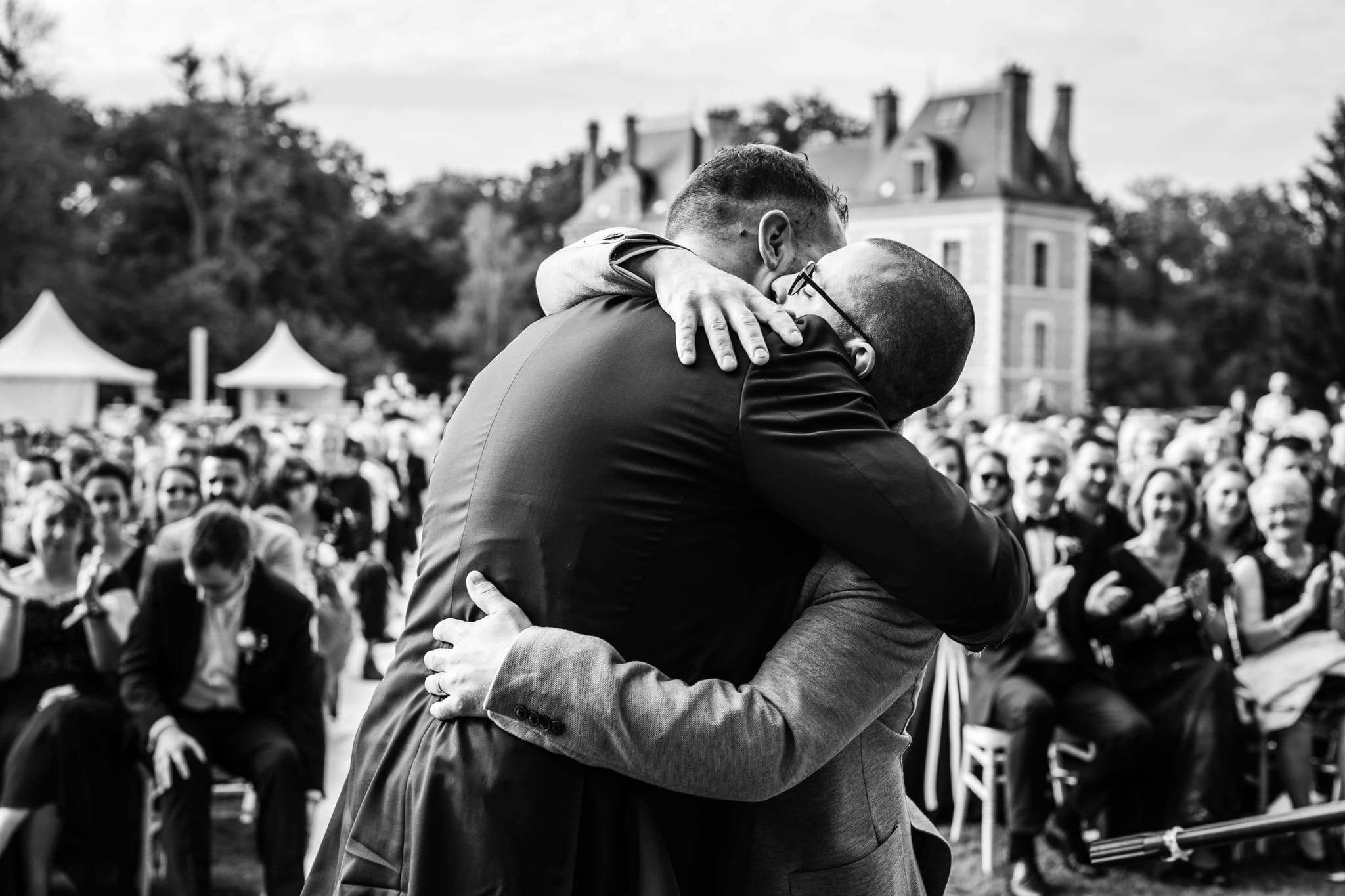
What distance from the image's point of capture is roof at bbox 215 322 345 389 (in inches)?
1417

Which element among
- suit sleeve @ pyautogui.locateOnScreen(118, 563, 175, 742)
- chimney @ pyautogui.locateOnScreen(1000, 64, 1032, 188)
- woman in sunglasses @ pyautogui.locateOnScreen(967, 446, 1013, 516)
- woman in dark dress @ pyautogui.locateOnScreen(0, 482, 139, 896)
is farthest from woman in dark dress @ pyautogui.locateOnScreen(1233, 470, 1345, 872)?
chimney @ pyautogui.locateOnScreen(1000, 64, 1032, 188)

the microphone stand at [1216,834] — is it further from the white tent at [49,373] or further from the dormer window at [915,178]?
the dormer window at [915,178]

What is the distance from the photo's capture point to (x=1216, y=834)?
2283mm

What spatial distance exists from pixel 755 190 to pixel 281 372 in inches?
1431

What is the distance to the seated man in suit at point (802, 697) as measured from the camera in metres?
1.69

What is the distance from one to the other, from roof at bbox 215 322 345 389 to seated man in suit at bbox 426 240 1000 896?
35.4 metres

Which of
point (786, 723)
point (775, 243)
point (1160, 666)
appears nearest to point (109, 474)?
point (1160, 666)

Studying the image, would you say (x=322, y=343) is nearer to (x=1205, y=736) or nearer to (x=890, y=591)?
(x=1205, y=736)

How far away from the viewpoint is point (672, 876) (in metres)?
1.75

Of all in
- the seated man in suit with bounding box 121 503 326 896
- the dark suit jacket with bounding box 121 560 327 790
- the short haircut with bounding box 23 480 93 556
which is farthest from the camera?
the short haircut with bounding box 23 480 93 556

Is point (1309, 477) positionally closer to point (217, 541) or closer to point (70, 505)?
point (217, 541)

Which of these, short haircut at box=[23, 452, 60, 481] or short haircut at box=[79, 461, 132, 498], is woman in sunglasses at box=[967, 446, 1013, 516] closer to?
short haircut at box=[79, 461, 132, 498]

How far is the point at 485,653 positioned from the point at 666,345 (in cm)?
47

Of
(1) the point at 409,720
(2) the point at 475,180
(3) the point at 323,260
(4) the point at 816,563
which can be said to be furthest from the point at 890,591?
(2) the point at 475,180
